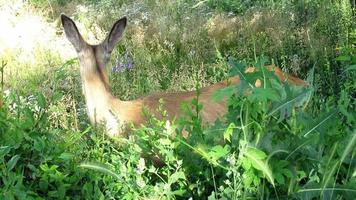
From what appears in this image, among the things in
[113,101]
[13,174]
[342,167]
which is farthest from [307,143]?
[113,101]

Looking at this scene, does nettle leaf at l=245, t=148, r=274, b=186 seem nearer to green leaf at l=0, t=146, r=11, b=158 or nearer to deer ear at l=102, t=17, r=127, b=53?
green leaf at l=0, t=146, r=11, b=158

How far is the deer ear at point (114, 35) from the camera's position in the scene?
19.8 feet

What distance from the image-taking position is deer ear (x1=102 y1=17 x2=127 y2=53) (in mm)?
6027

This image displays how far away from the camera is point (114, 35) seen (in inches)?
239

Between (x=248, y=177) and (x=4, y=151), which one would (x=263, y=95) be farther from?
(x=4, y=151)

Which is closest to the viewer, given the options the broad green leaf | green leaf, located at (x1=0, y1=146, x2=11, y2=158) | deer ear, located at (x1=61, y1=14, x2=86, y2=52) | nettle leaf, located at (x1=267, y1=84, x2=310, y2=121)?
nettle leaf, located at (x1=267, y1=84, x2=310, y2=121)

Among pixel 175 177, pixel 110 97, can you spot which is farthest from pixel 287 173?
pixel 110 97

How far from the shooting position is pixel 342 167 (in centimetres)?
303

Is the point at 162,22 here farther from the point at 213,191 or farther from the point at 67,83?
the point at 213,191

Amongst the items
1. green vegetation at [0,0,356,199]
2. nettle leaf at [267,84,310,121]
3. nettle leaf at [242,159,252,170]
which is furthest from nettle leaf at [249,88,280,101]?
nettle leaf at [242,159,252,170]

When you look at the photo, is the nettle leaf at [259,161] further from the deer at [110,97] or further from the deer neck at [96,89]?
the deer neck at [96,89]

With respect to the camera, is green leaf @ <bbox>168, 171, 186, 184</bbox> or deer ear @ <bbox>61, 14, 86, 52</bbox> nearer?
green leaf @ <bbox>168, 171, 186, 184</bbox>

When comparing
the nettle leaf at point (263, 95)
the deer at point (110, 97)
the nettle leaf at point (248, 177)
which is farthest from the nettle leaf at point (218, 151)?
the deer at point (110, 97)

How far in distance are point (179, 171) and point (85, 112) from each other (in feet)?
10.4
